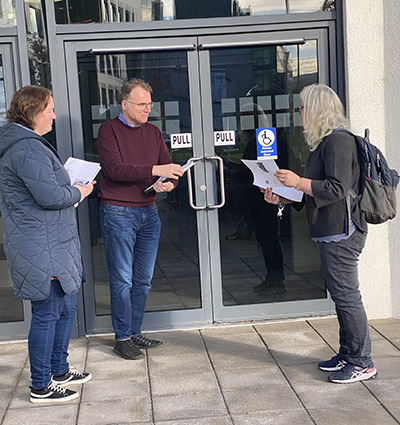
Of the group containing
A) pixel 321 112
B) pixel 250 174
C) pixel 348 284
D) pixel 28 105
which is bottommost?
pixel 348 284

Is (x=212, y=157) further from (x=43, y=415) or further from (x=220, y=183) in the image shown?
(x=43, y=415)

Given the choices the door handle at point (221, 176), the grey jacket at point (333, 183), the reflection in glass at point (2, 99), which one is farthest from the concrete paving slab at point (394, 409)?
the reflection in glass at point (2, 99)

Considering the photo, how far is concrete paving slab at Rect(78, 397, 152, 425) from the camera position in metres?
3.62

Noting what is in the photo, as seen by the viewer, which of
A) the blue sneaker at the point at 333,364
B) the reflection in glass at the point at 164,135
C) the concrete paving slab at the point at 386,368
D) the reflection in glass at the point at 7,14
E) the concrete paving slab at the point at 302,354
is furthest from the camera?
the reflection in glass at the point at 164,135

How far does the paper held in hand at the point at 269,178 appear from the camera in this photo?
409 centimetres

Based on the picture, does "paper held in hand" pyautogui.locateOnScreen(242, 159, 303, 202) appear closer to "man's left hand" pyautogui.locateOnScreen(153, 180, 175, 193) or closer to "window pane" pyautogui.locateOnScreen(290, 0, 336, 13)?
"man's left hand" pyautogui.locateOnScreen(153, 180, 175, 193)

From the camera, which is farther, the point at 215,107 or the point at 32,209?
the point at 215,107

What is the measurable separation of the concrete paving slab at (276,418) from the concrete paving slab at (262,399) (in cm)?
5

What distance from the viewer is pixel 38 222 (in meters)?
3.68

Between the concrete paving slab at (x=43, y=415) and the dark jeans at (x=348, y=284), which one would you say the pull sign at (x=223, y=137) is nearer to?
the dark jeans at (x=348, y=284)

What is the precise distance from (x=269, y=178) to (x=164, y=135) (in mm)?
1265

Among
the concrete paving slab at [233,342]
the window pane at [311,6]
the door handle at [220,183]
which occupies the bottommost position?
the concrete paving slab at [233,342]

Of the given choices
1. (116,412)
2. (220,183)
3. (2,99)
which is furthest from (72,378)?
(2,99)

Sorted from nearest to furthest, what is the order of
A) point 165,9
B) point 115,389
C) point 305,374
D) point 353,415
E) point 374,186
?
point 353,415
point 374,186
point 115,389
point 305,374
point 165,9
